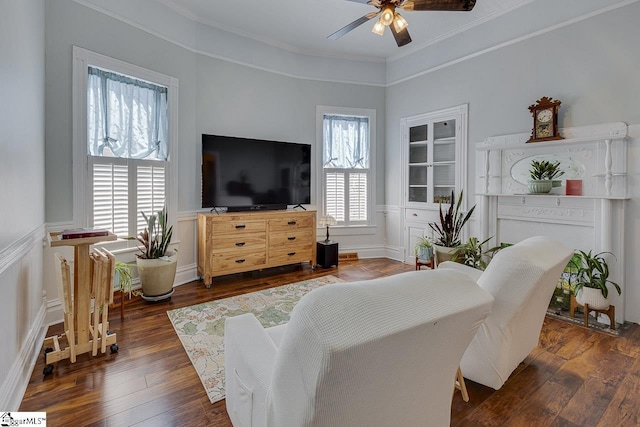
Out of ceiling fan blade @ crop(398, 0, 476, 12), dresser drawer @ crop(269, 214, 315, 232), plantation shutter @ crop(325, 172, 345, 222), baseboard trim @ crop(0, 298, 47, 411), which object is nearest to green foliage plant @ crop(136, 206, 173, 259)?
baseboard trim @ crop(0, 298, 47, 411)

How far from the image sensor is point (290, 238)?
451cm

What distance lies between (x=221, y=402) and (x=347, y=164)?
419 centimetres

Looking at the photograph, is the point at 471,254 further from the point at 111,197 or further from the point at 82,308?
the point at 111,197

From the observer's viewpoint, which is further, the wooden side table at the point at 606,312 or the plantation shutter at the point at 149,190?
the plantation shutter at the point at 149,190

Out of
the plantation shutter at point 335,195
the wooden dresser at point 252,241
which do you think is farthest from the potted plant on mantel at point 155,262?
the plantation shutter at point 335,195

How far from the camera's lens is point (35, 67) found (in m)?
2.43

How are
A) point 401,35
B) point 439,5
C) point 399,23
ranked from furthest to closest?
point 401,35, point 399,23, point 439,5

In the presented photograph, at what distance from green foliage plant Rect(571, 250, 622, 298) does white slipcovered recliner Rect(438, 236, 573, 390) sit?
1321mm

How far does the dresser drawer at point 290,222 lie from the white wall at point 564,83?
7.52 feet

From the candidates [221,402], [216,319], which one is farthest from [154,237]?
[221,402]

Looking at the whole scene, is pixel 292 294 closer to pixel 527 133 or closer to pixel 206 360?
pixel 206 360

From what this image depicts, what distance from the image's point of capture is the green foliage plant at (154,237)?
3.38 m

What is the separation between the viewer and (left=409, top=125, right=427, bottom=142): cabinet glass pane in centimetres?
498

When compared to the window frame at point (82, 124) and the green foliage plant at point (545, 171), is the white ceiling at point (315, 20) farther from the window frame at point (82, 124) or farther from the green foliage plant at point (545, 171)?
the green foliage plant at point (545, 171)
